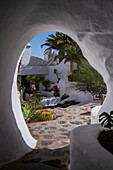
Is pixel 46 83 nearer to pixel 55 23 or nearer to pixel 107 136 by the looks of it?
pixel 55 23

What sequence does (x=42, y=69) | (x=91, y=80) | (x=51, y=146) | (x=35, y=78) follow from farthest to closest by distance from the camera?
(x=42, y=69), (x=35, y=78), (x=91, y=80), (x=51, y=146)

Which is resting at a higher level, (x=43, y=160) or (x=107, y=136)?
(x=107, y=136)

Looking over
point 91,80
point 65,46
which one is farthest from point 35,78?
point 91,80

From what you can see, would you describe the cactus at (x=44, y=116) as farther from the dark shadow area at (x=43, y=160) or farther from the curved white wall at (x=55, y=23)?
the curved white wall at (x=55, y=23)

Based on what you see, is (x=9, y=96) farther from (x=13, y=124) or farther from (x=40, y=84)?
(x=40, y=84)

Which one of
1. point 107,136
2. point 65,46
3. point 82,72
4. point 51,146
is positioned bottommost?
point 51,146

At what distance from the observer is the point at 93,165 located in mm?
1249

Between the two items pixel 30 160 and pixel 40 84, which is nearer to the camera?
pixel 30 160

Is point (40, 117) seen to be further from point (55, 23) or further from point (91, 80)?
point (55, 23)

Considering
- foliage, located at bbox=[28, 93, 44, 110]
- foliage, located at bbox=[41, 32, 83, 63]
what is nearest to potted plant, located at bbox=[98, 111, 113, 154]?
foliage, located at bbox=[28, 93, 44, 110]

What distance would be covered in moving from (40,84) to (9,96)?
1534cm

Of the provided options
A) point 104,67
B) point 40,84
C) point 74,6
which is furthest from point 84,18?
point 40,84

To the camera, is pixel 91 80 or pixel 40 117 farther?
pixel 91 80

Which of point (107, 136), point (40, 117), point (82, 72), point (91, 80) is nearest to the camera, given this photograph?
point (107, 136)
